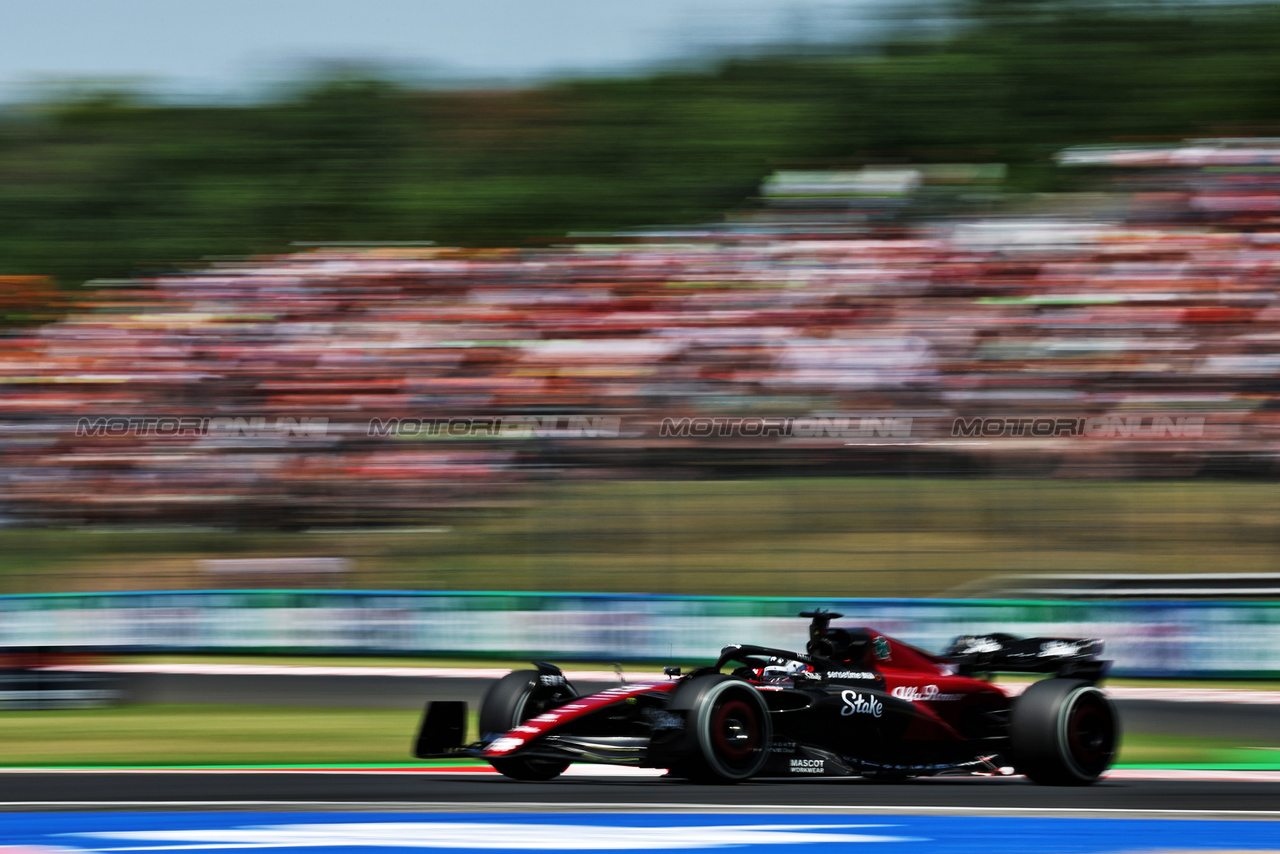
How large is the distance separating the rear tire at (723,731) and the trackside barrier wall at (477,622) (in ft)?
16.1

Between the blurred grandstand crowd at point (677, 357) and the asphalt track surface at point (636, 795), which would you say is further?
the blurred grandstand crowd at point (677, 357)

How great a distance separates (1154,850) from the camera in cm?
489

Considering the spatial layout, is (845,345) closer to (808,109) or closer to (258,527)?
(258,527)

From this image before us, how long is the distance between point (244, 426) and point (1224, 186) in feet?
44.8

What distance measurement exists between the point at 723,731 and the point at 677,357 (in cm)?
1190

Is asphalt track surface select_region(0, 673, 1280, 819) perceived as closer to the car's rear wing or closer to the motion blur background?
the car's rear wing

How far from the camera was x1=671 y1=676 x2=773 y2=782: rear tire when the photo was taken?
5770mm

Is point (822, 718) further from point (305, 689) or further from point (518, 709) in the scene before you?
point (305, 689)

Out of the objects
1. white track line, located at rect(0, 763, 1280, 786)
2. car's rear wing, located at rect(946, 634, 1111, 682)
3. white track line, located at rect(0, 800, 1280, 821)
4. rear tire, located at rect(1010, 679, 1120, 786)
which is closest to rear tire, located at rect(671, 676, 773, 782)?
white track line, located at rect(0, 800, 1280, 821)

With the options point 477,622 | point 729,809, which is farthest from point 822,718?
point 477,622

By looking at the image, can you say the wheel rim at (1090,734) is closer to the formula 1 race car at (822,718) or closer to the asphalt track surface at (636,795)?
the formula 1 race car at (822,718)

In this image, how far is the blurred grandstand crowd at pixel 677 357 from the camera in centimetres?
1481

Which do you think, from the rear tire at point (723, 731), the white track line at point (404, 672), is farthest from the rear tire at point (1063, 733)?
the white track line at point (404, 672)

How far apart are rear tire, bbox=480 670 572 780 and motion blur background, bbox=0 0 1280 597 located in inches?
250
